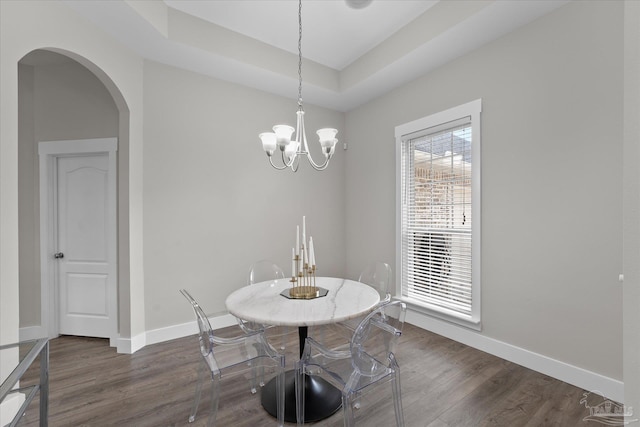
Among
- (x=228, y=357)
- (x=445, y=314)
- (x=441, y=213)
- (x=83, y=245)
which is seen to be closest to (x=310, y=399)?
(x=228, y=357)

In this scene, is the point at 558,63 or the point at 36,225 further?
the point at 36,225

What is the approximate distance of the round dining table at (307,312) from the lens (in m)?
1.74

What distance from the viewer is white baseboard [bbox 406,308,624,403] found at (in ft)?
6.81

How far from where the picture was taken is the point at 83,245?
320cm

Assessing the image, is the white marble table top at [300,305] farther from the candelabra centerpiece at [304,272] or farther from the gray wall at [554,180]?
the gray wall at [554,180]

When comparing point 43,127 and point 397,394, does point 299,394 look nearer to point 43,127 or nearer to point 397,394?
point 397,394

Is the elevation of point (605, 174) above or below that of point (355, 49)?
below

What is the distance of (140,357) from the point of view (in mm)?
2758

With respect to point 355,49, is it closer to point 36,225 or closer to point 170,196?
point 170,196

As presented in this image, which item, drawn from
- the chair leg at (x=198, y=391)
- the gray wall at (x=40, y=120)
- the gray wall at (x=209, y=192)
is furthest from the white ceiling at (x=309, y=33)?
the chair leg at (x=198, y=391)

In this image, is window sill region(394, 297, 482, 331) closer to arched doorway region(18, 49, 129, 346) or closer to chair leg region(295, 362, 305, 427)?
chair leg region(295, 362, 305, 427)

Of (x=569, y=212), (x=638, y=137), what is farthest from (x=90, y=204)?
(x=569, y=212)

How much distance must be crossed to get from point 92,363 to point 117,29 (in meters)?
3.05

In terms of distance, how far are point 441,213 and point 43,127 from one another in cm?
453
